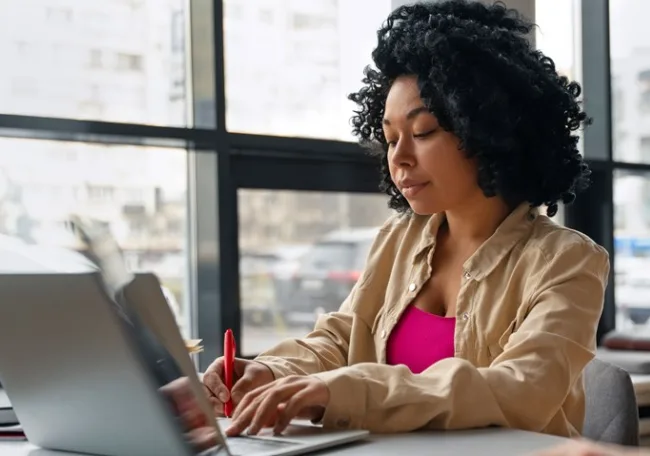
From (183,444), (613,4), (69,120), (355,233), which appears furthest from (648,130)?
(183,444)

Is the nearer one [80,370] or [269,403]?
[80,370]

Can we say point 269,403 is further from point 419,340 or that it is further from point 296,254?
point 296,254

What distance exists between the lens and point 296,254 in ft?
9.03

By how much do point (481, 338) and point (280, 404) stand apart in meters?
0.46

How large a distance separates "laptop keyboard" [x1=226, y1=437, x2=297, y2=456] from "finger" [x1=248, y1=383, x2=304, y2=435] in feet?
0.07

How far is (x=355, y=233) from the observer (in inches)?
115

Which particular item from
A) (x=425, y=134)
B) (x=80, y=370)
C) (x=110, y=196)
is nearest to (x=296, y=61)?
(x=110, y=196)

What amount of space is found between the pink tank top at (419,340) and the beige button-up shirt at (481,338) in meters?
0.02

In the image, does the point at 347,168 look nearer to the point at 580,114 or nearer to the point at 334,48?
the point at 334,48

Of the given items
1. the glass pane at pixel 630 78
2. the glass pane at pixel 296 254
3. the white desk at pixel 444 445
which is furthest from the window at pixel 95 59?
the glass pane at pixel 630 78

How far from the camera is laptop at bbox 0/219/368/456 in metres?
0.94

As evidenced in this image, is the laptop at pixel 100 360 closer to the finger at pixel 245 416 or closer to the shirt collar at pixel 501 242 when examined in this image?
the finger at pixel 245 416

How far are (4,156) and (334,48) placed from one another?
1026mm

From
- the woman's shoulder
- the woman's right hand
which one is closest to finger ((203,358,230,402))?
the woman's right hand
